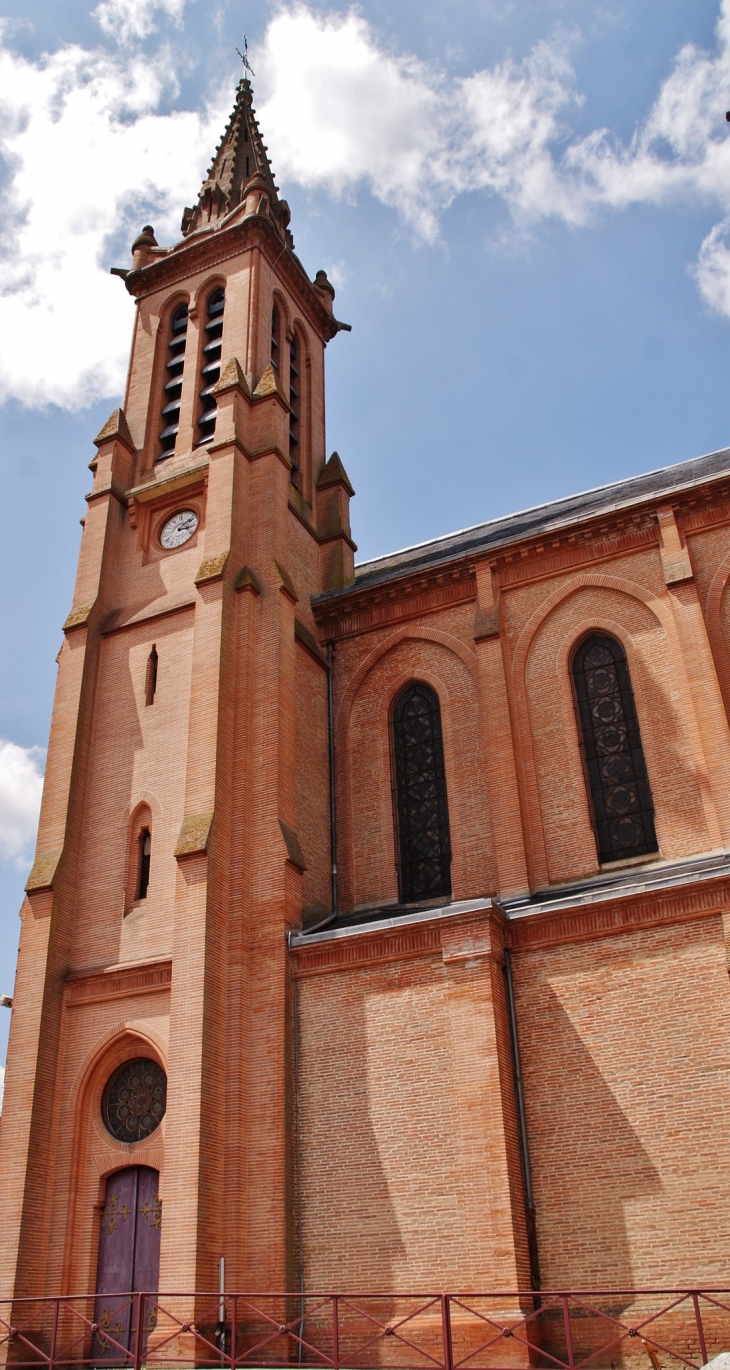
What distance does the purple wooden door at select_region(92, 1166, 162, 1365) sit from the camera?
15.1 metres

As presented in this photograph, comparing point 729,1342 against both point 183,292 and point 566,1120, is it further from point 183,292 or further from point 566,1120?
point 183,292

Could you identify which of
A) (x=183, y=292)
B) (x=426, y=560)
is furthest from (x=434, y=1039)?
(x=183, y=292)

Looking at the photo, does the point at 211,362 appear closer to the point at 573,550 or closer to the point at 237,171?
the point at 237,171

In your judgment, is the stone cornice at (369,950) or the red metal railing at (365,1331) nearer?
the red metal railing at (365,1331)

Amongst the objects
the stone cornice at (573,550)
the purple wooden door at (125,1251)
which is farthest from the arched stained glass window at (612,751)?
the purple wooden door at (125,1251)

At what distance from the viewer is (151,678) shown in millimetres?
19938

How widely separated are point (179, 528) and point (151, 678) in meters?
3.55

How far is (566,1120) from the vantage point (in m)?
14.1

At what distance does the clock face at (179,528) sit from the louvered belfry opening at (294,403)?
→ 3.34m

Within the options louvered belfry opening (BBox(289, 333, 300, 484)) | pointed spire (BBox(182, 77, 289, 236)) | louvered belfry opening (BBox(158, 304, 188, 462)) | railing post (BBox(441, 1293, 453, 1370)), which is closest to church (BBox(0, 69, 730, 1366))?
louvered belfry opening (BBox(158, 304, 188, 462))

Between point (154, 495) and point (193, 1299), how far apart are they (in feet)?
47.7

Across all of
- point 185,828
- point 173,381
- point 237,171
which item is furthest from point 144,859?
point 237,171

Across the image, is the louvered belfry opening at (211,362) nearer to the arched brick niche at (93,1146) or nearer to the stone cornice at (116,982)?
the stone cornice at (116,982)

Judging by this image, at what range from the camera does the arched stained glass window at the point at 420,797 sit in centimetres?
1888
